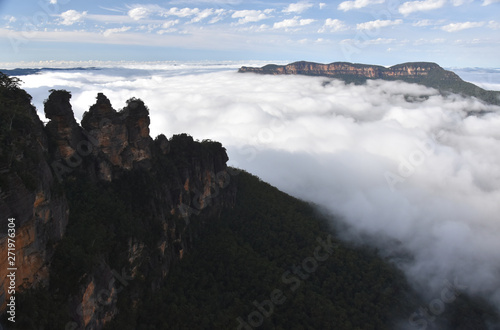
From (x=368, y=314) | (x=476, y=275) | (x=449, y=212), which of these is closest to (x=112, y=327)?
(x=368, y=314)

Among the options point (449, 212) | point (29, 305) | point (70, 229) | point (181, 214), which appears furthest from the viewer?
point (449, 212)

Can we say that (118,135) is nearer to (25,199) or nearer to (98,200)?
(98,200)

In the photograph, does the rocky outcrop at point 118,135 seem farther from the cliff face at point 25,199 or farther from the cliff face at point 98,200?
the cliff face at point 25,199

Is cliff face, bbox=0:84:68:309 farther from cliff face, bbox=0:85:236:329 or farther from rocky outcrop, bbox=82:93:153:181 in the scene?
rocky outcrop, bbox=82:93:153:181

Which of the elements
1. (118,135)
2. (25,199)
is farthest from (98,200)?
(25,199)

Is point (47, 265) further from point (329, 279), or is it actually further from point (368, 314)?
point (368, 314)

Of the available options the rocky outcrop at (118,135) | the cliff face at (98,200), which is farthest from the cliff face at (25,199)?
the rocky outcrop at (118,135)

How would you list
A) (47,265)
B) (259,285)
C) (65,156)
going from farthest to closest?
1. (259,285)
2. (65,156)
3. (47,265)

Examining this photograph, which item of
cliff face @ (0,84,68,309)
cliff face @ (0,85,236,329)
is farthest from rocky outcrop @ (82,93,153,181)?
cliff face @ (0,84,68,309)
